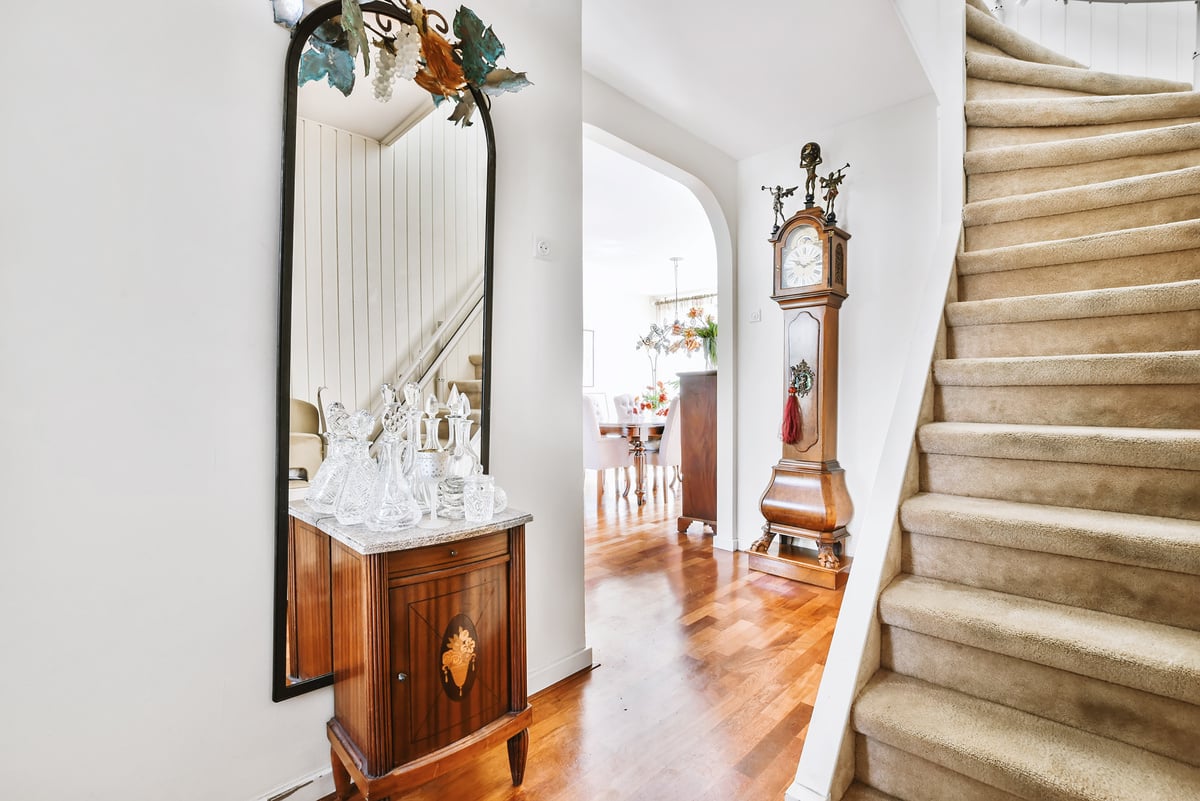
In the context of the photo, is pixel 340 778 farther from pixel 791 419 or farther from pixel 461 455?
pixel 791 419

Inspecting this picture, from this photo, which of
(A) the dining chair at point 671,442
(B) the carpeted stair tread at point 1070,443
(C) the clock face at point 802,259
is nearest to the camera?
(B) the carpeted stair tread at point 1070,443

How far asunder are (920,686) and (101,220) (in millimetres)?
2053

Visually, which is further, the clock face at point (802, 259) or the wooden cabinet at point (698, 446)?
the wooden cabinet at point (698, 446)

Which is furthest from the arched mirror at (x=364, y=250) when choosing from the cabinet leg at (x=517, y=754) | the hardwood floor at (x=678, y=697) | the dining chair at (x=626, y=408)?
the dining chair at (x=626, y=408)

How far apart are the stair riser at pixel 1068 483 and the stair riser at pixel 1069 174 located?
1.37 meters

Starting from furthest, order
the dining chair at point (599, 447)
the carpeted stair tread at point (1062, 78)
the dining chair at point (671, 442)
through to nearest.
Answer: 1. the dining chair at point (599, 447)
2. the dining chair at point (671, 442)
3. the carpeted stair tread at point (1062, 78)

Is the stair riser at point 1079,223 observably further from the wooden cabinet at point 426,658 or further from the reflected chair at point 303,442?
the reflected chair at point 303,442

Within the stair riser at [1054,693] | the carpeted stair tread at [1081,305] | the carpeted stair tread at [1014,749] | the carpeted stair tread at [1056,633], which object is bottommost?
the carpeted stair tread at [1014,749]

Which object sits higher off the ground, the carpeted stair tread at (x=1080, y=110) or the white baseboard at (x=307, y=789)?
the carpeted stair tread at (x=1080, y=110)

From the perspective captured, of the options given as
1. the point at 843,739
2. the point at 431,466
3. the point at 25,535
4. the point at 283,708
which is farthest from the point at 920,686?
the point at 25,535

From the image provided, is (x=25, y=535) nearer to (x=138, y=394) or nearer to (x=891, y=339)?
(x=138, y=394)

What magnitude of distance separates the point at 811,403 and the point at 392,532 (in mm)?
2442

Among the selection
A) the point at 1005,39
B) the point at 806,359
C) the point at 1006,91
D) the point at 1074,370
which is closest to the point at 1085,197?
the point at 1074,370

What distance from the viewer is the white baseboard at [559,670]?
1909 mm
